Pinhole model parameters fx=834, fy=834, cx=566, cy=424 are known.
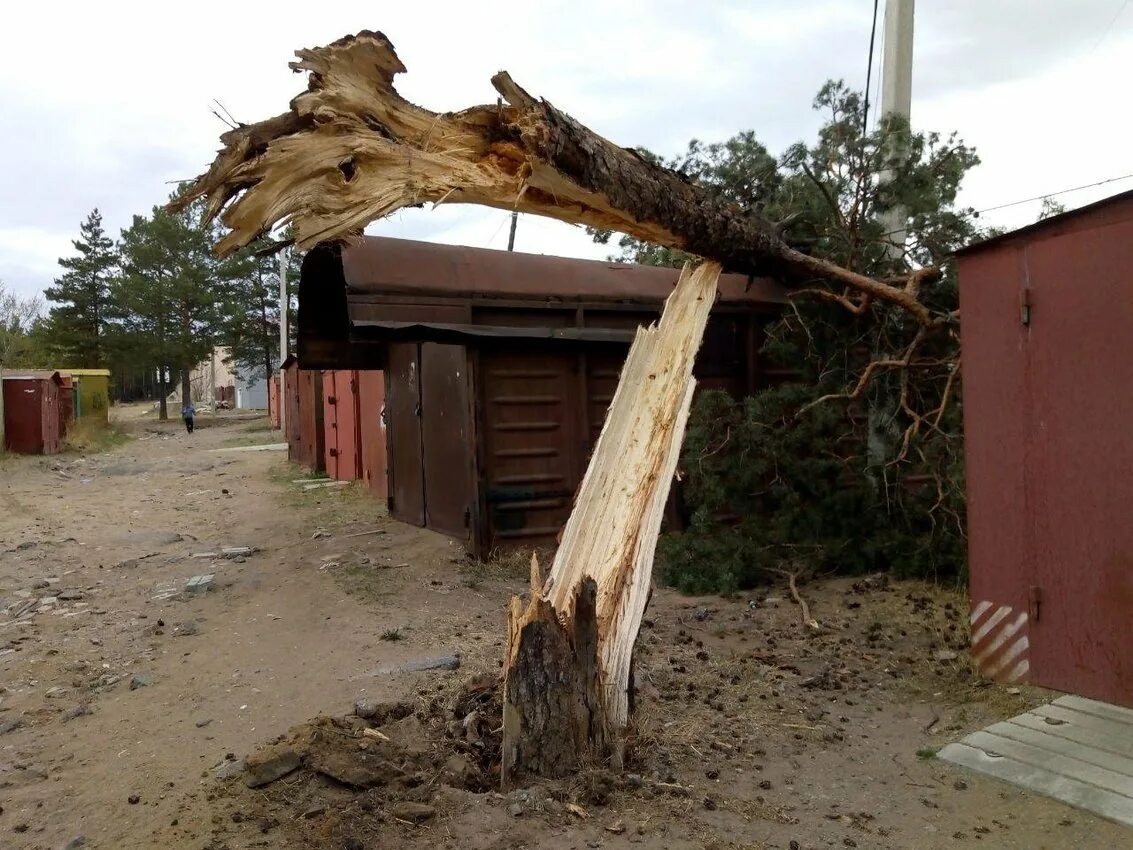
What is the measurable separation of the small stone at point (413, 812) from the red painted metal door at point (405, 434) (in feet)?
22.0

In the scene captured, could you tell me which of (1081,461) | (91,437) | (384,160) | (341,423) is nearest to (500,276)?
(384,160)

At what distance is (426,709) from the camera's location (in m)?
4.11

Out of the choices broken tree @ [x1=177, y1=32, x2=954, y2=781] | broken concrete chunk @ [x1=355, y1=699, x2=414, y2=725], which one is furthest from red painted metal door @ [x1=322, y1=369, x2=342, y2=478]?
broken tree @ [x1=177, y1=32, x2=954, y2=781]

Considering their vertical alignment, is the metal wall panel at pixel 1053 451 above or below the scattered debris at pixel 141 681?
above

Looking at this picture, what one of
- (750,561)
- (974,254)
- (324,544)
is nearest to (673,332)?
(974,254)

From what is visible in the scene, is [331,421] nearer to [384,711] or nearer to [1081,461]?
[384,711]

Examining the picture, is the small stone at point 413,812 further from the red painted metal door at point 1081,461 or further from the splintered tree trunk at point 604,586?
the red painted metal door at point 1081,461

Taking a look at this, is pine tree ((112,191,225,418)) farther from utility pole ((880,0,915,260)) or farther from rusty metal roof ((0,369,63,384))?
utility pole ((880,0,915,260))

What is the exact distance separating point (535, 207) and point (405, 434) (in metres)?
6.68

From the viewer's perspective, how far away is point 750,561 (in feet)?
24.2

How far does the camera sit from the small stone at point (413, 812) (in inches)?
118

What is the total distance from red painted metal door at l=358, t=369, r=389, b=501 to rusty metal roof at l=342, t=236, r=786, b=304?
3.13 meters

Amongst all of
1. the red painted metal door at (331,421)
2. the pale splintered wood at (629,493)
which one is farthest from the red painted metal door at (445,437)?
the red painted metal door at (331,421)

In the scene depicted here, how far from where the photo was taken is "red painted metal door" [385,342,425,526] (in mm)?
9742
